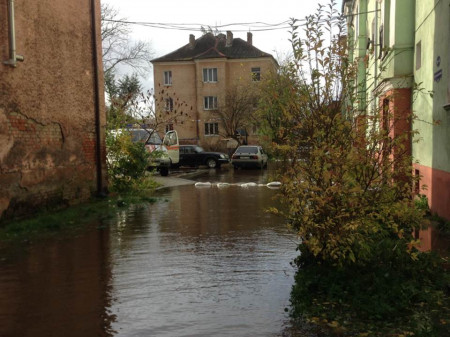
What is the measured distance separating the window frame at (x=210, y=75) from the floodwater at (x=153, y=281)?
1617 inches

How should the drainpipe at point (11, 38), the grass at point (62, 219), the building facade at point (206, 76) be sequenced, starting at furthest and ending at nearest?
the building facade at point (206, 76)
the drainpipe at point (11, 38)
the grass at point (62, 219)

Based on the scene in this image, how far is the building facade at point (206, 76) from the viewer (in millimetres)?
48500

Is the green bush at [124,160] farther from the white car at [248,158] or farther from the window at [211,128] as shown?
the window at [211,128]

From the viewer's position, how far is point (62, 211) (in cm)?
1102

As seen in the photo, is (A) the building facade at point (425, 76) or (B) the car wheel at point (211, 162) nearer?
(A) the building facade at point (425, 76)

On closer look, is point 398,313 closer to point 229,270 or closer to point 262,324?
point 262,324

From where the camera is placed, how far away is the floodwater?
4.47 meters

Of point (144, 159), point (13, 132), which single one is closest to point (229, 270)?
point (13, 132)

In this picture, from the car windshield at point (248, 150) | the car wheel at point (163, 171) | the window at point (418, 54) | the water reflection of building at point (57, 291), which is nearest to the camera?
the water reflection of building at point (57, 291)

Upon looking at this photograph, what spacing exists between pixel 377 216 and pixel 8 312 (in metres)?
4.05

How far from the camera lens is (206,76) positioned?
165 feet

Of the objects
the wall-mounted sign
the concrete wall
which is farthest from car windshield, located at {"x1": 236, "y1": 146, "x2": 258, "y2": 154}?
the wall-mounted sign

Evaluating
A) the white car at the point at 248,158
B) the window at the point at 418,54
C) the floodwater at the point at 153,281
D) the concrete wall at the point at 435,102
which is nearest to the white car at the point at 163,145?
the white car at the point at 248,158

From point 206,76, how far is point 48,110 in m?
40.4
